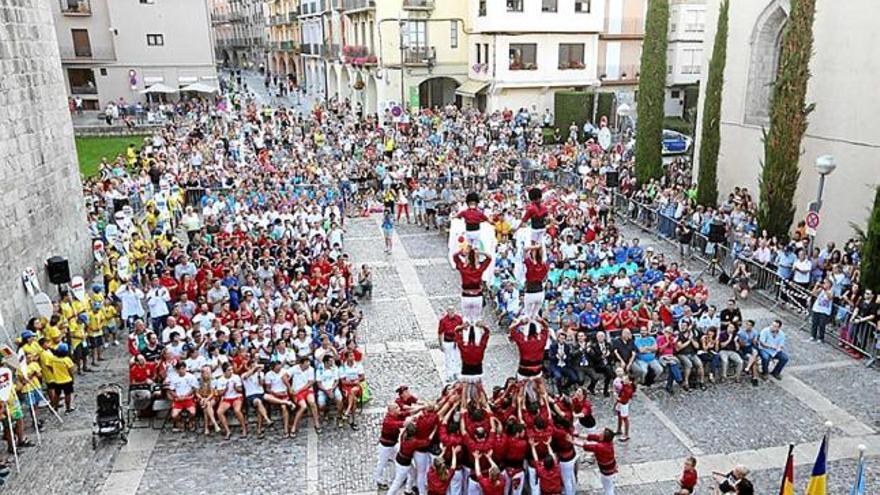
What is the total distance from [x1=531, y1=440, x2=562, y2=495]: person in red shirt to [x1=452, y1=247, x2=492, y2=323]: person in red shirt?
2125mm

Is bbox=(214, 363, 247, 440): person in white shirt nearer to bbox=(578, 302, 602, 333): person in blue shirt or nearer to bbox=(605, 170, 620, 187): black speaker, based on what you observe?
bbox=(578, 302, 602, 333): person in blue shirt

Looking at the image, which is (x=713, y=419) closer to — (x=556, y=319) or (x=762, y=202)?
(x=556, y=319)

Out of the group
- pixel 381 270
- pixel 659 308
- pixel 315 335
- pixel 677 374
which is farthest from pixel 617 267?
pixel 315 335

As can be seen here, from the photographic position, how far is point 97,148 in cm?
3734

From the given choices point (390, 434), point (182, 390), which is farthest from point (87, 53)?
point (390, 434)

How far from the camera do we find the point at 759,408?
13.0 metres

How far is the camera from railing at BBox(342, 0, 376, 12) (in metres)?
43.2

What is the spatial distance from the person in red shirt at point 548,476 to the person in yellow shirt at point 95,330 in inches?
393

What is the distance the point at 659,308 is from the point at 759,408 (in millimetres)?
2754

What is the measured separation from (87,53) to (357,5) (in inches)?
688

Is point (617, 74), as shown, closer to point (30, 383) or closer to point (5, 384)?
point (30, 383)

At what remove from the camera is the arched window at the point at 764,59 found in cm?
2234

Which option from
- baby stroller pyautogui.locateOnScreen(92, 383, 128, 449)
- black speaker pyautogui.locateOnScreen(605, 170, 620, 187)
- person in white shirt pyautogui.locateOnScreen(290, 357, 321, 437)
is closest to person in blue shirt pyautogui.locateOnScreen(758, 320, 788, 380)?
person in white shirt pyautogui.locateOnScreen(290, 357, 321, 437)

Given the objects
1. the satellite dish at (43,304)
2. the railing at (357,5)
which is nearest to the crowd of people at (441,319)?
the satellite dish at (43,304)
